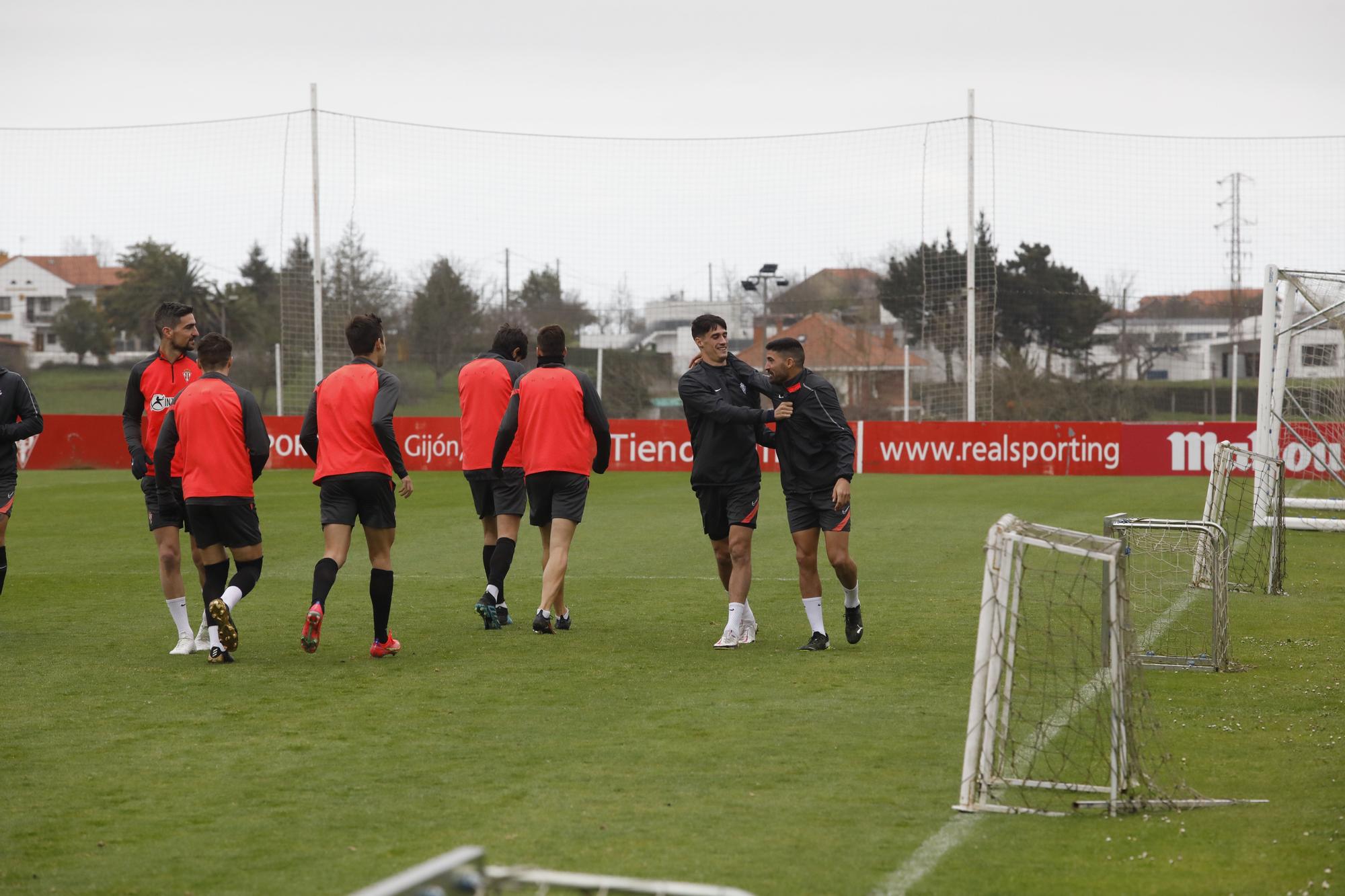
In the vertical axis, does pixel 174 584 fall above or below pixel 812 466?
below

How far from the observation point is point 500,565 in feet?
31.3

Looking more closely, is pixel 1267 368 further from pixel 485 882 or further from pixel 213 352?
pixel 485 882

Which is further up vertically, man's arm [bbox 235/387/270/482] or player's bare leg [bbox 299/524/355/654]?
man's arm [bbox 235/387/270/482]

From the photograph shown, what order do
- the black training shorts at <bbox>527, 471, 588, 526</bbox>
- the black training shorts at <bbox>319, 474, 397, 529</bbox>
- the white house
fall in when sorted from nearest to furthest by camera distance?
the black training shorts at <bbox>319, 474, 397, 529</bbox>
the black training shorts at <bbox>527, 471, 588, 526</bbox>
the white house

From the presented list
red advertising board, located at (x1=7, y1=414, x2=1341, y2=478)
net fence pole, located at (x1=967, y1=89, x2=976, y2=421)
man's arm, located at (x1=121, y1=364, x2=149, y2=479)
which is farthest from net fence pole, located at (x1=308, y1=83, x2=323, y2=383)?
man's arm, located at (x1=121, y1=364, x2=149, y2=479)

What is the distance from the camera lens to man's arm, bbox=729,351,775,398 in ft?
28.3

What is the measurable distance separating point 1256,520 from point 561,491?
339 inches

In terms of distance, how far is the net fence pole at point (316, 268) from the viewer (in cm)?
3150

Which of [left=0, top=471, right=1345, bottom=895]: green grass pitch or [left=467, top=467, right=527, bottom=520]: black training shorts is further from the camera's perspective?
[left=467, top=467, right=527, bottom=520]: black training shorts

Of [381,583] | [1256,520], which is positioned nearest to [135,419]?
[381,583]

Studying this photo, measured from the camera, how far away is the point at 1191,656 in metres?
8.11

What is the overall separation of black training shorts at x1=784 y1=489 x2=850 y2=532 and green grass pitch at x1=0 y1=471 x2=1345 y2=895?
2.53 feet

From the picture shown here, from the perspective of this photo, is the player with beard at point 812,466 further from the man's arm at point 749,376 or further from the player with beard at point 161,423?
the player with beard at point 161,423

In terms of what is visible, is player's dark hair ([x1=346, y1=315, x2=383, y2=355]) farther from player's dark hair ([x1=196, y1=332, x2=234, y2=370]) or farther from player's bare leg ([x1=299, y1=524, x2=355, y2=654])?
player's bare leg ([x1=299, y1=524, x2=355, y2=654])
